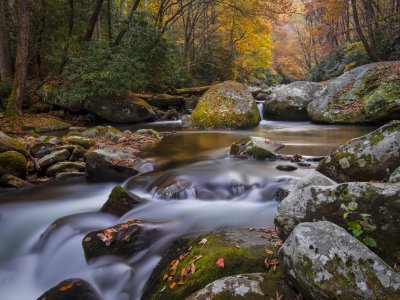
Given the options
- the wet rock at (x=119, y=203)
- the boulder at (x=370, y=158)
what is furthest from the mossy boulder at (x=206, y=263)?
the boulder at (x=370, y=158)

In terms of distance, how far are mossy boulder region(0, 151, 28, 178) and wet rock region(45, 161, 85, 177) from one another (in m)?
0.44

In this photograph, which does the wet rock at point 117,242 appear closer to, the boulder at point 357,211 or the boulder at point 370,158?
the boulder at point 357,211

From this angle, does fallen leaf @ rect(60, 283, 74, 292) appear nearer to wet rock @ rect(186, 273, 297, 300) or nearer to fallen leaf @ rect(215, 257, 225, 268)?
wet rock @ rect(186, 273, 297, 300)

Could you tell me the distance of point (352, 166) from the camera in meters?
4.45

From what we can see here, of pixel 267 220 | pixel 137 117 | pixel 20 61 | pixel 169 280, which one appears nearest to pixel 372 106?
pixel 267 220

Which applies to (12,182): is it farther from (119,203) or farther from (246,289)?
(246,289)

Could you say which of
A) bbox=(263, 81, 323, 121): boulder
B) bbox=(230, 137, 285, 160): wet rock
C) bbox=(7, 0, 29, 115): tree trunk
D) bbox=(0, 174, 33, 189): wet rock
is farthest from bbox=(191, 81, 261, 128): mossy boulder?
bbox=(0, 174, 33, 189): wet rock

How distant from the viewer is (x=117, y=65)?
13391 millimetres

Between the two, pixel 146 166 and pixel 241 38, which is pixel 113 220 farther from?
pixel 241 38

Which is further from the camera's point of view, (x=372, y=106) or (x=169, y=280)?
(x=372, y=106)

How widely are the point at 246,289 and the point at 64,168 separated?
214 inches

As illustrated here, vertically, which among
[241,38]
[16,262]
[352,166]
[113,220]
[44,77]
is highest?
[241,38]

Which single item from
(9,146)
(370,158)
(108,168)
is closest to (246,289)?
(370,158)

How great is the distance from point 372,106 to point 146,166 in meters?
7.53
